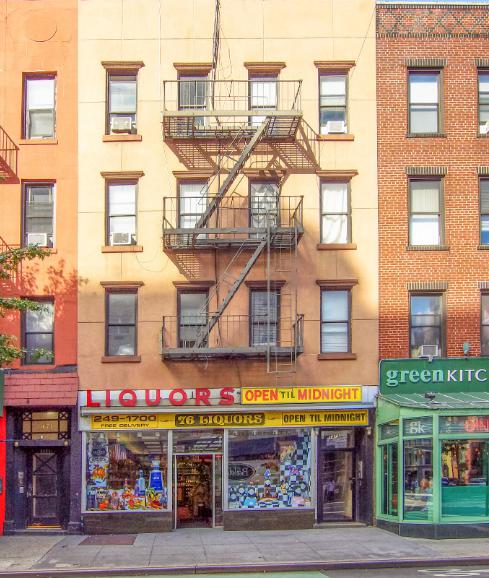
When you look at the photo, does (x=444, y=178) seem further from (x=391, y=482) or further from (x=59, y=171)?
(x=59, y=171)

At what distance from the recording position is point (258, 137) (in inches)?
878

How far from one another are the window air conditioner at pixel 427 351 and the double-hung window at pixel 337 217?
3343mm

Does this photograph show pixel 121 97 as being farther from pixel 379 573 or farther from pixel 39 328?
pixel 379 573

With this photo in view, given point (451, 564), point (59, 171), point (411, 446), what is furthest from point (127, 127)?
point (451, 564)

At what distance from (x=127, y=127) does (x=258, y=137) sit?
3.47 m

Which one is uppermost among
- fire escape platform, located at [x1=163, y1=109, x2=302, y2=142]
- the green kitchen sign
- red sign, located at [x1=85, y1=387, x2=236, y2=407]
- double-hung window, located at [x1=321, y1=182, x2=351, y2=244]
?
fire escape platform, located at [x1=163, y1=109, x2=302, y2=142]

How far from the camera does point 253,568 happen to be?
16.7 meters

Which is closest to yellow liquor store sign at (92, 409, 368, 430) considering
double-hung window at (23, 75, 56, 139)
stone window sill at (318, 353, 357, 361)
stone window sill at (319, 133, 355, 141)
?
stone window sill at (318, 353, 357, 361)

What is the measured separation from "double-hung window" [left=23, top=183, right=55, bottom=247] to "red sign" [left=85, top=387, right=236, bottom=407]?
416cm

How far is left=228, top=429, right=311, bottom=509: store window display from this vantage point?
22453 mm

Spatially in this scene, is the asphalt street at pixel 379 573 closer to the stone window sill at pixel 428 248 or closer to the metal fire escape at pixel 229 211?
the metal fire escape at pixel 229 211

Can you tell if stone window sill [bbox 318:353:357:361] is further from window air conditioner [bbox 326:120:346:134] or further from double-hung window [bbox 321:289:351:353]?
window air conditioner [bbox 326:120:346:134]

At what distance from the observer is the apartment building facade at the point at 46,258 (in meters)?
22.3

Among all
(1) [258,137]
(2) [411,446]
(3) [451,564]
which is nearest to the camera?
(3) [451,564]
